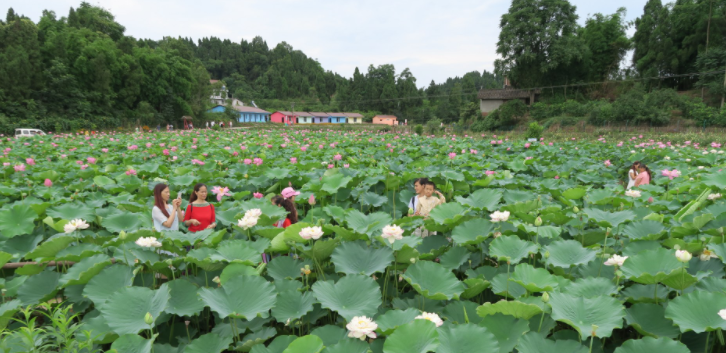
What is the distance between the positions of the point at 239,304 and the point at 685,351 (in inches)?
57.4

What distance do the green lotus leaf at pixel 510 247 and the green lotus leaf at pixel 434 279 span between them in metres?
0.28

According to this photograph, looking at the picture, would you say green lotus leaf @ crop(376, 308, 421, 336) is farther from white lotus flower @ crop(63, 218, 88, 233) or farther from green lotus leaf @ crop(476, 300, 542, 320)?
white lotus flower @ crop(63, 218, 88, 233)

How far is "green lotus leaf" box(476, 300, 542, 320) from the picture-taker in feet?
4.24

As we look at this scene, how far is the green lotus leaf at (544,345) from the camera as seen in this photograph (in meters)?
1.20

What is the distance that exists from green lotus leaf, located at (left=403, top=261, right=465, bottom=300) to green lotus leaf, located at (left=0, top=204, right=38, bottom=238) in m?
2.36

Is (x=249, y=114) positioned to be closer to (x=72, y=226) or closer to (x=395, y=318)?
(x=72, y=226)

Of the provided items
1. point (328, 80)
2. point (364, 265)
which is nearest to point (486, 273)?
point (364, 265)

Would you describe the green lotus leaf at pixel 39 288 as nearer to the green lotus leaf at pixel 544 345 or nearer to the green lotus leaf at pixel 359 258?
the green lotus leaf at pixel 359 258

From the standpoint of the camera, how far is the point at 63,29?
34719mm

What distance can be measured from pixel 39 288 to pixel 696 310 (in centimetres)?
263

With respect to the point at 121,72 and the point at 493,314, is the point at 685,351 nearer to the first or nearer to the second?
the point at 493,314

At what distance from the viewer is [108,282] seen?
1.66 meters

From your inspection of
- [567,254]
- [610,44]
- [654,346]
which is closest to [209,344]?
[654,346]

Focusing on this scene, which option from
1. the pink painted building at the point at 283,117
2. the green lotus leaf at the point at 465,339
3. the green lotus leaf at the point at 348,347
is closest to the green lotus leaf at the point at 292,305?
the green lotus leaf at the point at 348,347
